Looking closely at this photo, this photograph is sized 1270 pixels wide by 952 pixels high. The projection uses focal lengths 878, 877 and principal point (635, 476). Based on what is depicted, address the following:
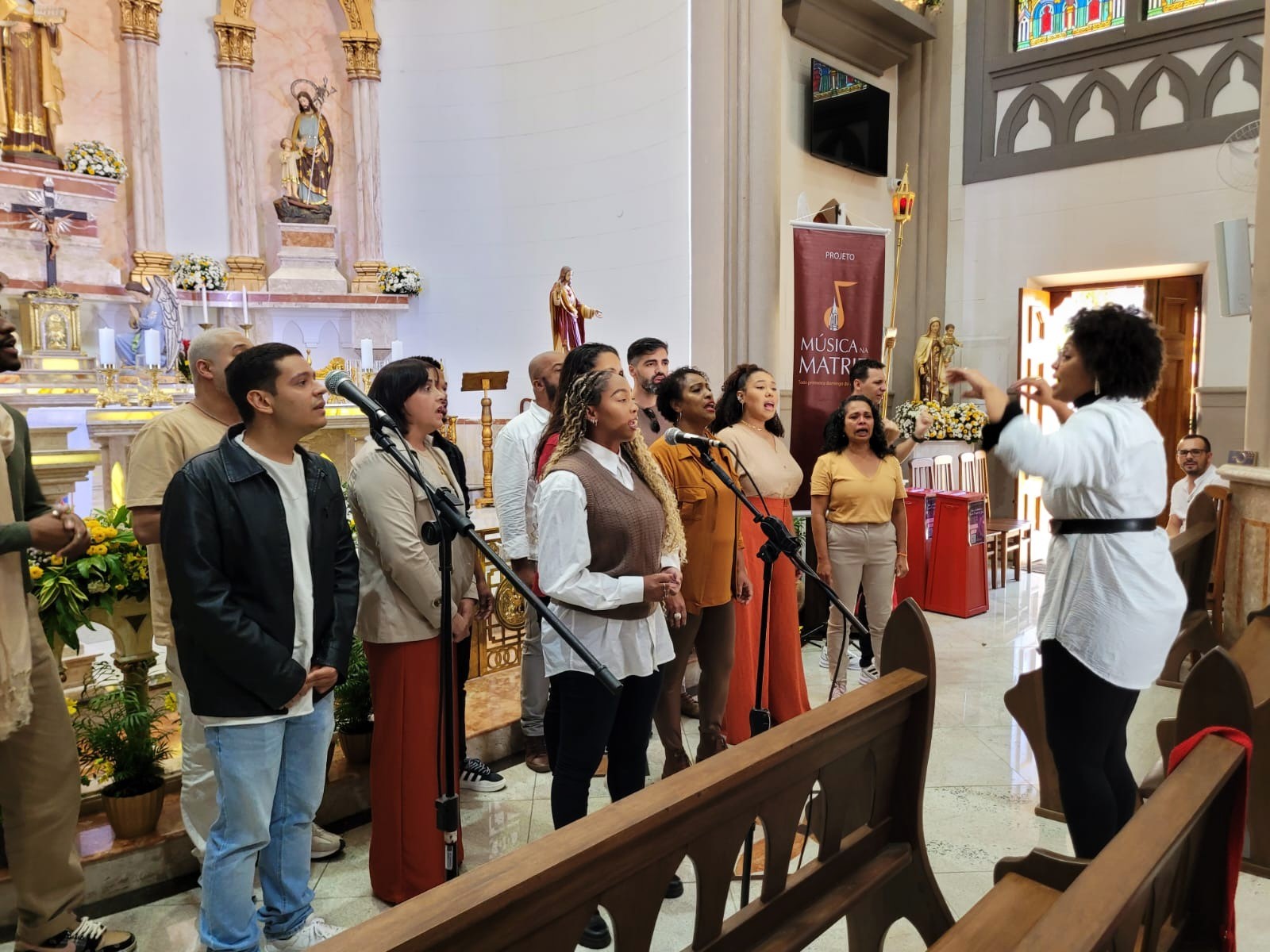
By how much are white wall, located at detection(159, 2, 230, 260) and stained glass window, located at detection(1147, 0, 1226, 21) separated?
29.1ft

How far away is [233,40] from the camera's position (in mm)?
9156

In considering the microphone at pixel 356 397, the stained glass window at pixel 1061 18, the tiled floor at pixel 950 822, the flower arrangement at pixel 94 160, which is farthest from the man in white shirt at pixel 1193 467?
the flower arrangement at pixel 94 160

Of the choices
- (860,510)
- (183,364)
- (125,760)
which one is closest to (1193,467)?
(860,510)

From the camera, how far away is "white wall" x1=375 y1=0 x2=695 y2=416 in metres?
7.96

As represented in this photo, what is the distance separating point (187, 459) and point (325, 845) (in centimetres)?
129

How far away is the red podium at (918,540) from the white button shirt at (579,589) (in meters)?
3.89

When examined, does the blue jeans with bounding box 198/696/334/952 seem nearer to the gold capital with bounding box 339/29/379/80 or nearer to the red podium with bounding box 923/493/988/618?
the red podium with bounding box 923/493/988/618

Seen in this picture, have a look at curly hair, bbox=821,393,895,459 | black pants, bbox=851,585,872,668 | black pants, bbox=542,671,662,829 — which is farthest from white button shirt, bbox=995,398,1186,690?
curly hair, bbox=821,393,895,459

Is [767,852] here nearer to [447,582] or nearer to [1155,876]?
[1155,876]

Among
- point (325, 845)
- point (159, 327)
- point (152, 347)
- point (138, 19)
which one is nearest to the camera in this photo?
point (325, 845)

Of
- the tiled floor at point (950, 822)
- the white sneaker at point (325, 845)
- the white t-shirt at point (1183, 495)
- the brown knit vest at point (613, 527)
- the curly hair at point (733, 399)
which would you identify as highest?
the curly hair at point (733, 399)

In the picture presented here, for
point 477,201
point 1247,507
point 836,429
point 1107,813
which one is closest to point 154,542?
point 1107,813

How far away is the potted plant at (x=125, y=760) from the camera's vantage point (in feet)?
8.14

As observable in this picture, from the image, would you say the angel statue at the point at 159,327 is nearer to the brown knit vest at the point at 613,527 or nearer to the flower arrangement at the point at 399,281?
the flower arrangement at the point at 399,281
